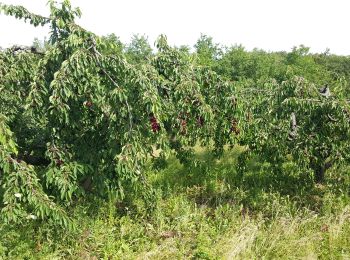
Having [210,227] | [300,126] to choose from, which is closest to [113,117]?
[210,227]

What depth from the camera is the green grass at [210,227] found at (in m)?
4.82

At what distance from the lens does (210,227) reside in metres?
5.66

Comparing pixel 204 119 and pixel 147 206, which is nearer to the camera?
pixel 204 119

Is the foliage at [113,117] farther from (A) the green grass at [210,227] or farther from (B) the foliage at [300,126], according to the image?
(A) the green grass at [210,227]

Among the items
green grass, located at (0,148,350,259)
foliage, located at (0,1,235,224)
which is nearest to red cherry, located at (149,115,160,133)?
foliage, located at (0,1,235,224)

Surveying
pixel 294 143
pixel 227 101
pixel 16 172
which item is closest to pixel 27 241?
pixel 16 172

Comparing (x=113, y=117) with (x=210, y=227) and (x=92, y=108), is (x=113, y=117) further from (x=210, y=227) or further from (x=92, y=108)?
(x=210, y=227)

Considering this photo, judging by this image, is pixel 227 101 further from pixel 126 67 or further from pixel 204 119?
pixel 126 67

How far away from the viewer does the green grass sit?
482 centimetres

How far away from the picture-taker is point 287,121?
6.12m

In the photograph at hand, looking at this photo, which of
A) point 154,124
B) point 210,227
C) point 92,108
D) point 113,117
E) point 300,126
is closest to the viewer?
point 113,117

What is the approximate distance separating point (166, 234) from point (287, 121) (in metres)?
2.79

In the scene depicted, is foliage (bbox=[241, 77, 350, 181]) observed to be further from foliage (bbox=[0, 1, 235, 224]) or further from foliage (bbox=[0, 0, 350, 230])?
foliage (bbox=[0, 1, 235, 224])

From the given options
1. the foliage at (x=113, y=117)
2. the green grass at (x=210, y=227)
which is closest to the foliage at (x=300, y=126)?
the foliage at (x=113, y=117)
